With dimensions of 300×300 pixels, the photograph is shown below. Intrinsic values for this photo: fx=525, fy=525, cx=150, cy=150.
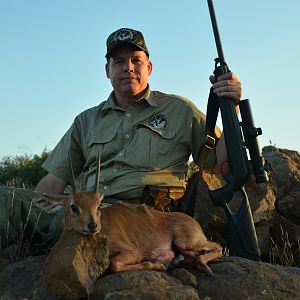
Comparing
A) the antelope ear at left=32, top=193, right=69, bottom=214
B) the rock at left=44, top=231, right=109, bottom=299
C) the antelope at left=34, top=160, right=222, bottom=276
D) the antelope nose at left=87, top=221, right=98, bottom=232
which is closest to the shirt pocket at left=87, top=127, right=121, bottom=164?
the antelope at left=34, top=160, right=222, bottom=276

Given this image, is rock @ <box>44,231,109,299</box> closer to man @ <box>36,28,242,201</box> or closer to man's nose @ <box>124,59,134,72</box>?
man @ <box>36,28,242,201</box>

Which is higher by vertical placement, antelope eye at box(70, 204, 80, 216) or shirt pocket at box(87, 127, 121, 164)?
shirt pocket at box(87, 127, 121, 164)

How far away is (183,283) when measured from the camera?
4.79 meters

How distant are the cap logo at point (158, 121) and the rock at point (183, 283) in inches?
84.6

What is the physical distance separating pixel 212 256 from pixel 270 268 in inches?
22.7

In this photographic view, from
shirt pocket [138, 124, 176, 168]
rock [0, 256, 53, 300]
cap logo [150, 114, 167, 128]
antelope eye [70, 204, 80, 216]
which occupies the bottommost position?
rock [0, 256, 53, 300]

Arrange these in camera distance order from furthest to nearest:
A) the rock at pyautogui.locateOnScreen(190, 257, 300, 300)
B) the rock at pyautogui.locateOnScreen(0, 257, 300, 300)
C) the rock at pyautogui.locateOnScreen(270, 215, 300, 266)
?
the rock at pyautogui.locateOnScreen(270, 215, 300, 266) → the rock at pyautogui.locateOnScreen(190, 257, 300, 300) → the rock at pyautogui.locateOnScreen(0, 257, 300, 300)

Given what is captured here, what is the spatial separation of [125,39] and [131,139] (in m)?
1.34

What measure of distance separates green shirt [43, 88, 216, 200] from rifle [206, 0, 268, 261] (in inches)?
23.1

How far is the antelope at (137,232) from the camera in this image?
15.2 feet

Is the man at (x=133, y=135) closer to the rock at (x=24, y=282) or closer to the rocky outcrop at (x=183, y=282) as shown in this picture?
the rocky outcrop at (x=183, y=282)

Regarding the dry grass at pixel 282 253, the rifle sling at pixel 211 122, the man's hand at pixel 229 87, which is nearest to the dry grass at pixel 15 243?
the rifle sling at pixel 211 122

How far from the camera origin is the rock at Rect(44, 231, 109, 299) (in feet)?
13.8

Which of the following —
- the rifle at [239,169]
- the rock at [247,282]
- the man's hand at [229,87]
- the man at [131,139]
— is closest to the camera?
the rock at [247,282]
